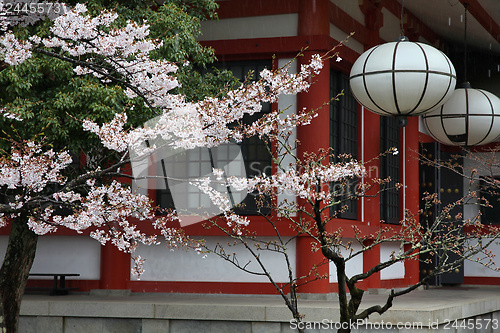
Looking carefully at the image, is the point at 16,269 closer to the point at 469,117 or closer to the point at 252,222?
the point at 252,222

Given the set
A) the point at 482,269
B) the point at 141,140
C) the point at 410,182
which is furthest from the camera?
the point at 482,269

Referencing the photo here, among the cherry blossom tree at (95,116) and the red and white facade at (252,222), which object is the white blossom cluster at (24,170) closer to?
the cherry blossom tree at (95,116)

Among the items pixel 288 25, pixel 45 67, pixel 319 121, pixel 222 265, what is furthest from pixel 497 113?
pixel 45 67

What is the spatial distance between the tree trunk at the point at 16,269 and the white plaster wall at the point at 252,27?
4509mm

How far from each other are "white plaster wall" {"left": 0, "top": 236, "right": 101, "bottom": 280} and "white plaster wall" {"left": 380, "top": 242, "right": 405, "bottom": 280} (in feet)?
17.7

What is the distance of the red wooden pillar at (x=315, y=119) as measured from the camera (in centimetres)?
1082

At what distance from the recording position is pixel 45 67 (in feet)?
27.3

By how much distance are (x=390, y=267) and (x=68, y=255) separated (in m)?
6.26

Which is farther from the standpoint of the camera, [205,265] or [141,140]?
[205,265]

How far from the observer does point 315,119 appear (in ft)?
35.8

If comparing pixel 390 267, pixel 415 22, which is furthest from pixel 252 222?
pixel 415 22

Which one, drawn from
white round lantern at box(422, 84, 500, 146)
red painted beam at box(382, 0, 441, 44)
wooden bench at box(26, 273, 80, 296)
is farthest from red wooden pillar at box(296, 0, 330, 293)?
wooden bench at box(26, 273, 80, 296)

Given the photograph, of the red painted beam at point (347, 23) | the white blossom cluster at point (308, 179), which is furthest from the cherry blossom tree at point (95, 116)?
the red painted beam at point (347, 23)

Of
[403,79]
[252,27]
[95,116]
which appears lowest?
[95,116]
